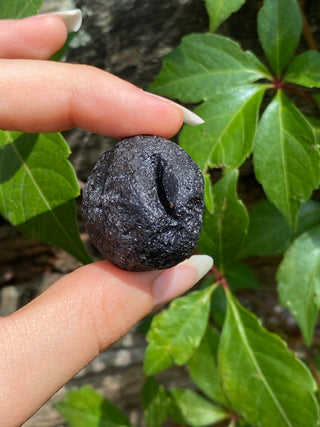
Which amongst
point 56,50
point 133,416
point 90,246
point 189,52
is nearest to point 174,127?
point 189,52

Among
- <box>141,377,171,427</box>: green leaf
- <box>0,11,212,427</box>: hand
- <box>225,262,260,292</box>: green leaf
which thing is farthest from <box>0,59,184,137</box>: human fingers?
<box>141,377,171,427</box>: green leaf

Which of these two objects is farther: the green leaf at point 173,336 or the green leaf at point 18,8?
the green leaf at point 173,336

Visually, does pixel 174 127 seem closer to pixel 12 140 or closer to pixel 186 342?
pixel 12 140

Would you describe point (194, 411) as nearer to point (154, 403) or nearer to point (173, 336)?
point (154, 403)

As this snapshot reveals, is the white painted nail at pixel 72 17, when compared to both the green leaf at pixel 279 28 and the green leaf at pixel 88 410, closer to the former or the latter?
the green leaf at pixel 279 28

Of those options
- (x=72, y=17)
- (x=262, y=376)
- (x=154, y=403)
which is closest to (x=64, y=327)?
(x=262, y=376)

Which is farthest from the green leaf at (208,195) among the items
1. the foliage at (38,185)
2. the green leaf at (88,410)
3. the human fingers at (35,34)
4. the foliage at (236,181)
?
the green leaf at (88,410)
